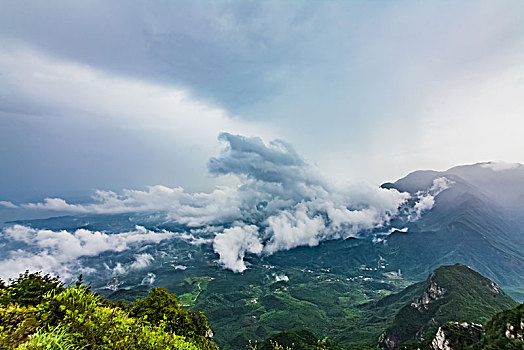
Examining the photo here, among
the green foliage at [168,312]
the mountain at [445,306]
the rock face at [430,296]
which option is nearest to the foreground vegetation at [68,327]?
the green foliage at [168,312]

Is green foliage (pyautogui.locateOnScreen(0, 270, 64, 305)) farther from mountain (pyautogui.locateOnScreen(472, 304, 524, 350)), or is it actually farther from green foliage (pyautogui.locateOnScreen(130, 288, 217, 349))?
mountain (pyautogui.locateOnScreen(472, 304, 524, 350))

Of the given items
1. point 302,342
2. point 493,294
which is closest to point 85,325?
point 302,342

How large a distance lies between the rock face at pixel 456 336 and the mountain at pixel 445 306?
3313cm

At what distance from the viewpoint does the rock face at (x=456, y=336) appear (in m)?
100

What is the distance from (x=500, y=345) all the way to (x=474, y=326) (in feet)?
133

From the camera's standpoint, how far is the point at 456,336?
102m

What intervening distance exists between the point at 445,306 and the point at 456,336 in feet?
243

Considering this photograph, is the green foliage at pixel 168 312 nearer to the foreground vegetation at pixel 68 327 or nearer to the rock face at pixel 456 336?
the foreground vegetation at pixel 68 327

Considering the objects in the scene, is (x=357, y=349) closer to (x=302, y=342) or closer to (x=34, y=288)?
(x=302, y=342)

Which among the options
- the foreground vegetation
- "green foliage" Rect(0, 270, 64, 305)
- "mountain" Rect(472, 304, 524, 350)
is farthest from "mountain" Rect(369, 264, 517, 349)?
the foreground vegetation

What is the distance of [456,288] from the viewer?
179 meters

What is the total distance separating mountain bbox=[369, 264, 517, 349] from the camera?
148375 mm

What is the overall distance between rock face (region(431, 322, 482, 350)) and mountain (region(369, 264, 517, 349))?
33.1 meters

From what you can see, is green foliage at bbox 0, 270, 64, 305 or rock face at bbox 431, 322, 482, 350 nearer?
green foliage at bbox 0, 270, 64, 305
